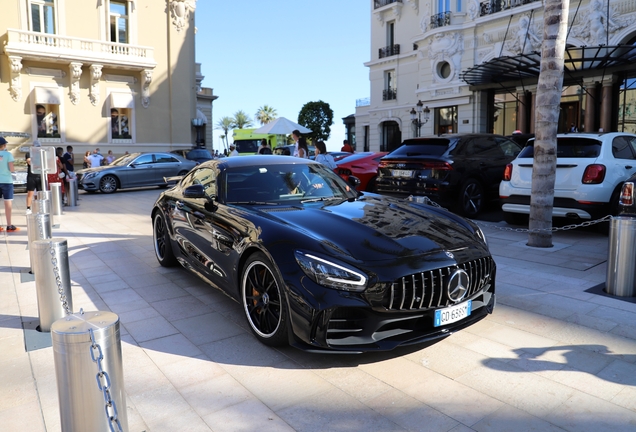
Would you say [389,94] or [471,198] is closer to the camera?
[471,198]

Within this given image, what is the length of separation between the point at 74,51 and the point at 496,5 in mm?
22073

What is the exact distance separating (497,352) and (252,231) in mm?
2103

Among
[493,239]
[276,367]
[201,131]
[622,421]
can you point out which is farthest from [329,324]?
[201,131]

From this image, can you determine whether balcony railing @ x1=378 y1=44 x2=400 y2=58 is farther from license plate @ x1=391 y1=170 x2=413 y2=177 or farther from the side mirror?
the side mirror

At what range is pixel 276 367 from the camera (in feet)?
11.8

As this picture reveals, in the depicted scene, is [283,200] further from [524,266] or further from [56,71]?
[56,71]

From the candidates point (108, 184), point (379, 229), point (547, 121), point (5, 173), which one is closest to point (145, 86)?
point (108, 184)

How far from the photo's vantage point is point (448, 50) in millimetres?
30375

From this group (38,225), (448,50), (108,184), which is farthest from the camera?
(448,50)

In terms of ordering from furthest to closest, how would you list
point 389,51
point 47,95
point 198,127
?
point 389,51
point 198,127
point 47,95

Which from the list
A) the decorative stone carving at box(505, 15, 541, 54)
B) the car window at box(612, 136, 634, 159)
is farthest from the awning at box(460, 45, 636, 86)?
the car window at box(612, 136, 634, 159)

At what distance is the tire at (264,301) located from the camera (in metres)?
3.68

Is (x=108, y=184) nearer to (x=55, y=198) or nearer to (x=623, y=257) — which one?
(x=55, y=198)

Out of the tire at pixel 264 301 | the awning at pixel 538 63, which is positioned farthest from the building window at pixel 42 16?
the tire at pixel 264 301
